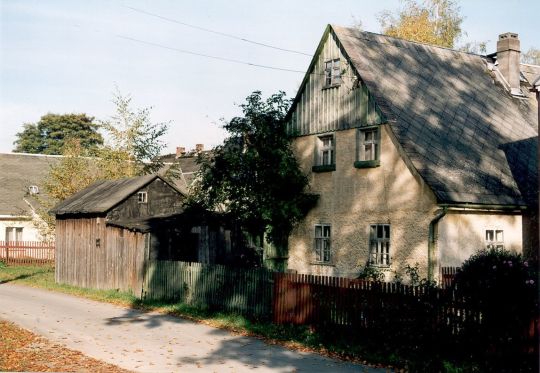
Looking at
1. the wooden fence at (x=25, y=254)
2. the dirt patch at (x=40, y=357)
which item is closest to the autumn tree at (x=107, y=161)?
the wooden fence at (x=25, y=254)

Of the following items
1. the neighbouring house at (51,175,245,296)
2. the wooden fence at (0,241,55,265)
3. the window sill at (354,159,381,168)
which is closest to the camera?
the window sill at (354,159,381,168)

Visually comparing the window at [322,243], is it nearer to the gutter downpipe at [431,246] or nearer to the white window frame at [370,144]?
the white window frame at [370,144]

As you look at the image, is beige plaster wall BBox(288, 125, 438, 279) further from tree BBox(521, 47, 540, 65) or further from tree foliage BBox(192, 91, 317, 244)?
tree BBox(521, 47, 540, 65)

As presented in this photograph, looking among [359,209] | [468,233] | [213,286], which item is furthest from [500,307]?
[359,209]

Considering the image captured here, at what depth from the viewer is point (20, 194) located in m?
48.8

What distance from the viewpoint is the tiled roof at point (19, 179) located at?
47.1 meters

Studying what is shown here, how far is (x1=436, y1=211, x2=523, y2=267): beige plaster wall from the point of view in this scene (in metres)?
20.4

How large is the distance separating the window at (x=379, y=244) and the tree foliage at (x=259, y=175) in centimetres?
324

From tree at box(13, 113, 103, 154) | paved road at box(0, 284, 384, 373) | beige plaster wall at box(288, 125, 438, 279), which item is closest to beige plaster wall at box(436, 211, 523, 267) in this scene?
beige plaster wall at box(288, 125, 438, 279)

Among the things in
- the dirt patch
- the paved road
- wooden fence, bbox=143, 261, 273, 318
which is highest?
wooden fence, bbox=143, 261, 273, 318

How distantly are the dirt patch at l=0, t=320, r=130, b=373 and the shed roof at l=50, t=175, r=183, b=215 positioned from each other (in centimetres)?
1122

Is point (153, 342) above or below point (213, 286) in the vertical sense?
below

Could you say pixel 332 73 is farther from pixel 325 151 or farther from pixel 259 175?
pixel 259 175

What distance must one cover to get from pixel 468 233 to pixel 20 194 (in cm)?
3671
